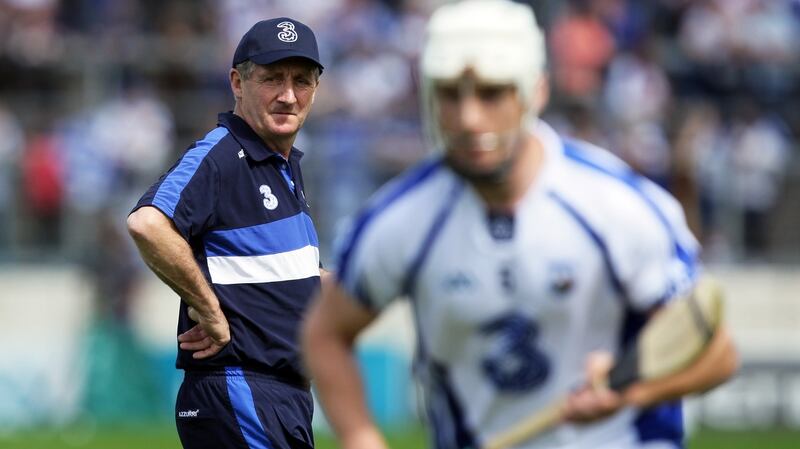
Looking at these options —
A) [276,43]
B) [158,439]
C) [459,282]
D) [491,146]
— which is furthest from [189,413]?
[158,439]

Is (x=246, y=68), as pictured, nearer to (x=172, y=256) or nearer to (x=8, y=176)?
(x=172, y=256)

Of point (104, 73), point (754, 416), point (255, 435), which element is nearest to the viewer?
point (255, 435)

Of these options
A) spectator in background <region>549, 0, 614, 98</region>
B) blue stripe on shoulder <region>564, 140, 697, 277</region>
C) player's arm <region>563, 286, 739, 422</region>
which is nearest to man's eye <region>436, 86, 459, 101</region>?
blue stripe on shoulder <region>564, 140, 697, 277</region>

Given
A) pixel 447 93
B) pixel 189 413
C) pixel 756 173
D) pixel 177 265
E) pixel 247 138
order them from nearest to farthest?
pixel 447 93 < pixel 177 265 < pixel 189 413 < pixel 247 138 < pixel 756 173

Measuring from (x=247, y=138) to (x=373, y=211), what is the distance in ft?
6.69

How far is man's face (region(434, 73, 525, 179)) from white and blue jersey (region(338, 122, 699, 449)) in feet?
0.51

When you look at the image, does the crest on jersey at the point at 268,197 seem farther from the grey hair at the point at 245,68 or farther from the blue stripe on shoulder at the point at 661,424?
the blue stripe on shoulder at the point at 661,424

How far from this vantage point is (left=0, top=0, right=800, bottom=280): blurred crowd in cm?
1625

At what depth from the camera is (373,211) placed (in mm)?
4125

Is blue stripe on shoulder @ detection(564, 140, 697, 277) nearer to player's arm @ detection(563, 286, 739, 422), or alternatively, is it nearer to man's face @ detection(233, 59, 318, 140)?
player's arm @ detection(563, 286, 739, 422)

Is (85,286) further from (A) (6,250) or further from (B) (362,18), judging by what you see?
(B) (362,18)

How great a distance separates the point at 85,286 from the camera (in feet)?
54.1

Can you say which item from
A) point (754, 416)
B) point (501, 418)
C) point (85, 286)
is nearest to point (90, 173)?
point (85, 286)

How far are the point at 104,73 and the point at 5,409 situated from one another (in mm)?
3652
